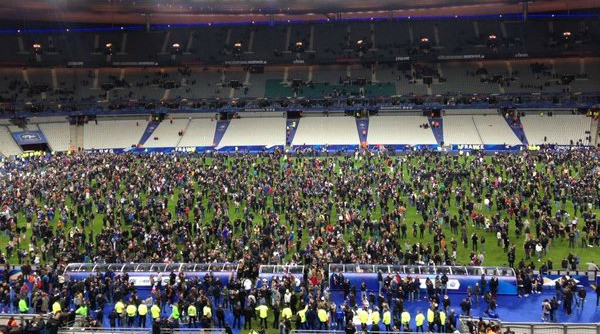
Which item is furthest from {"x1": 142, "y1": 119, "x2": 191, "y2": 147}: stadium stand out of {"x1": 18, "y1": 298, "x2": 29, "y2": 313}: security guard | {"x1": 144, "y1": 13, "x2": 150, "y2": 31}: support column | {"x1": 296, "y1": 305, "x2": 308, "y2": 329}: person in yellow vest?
{"x1": 296, "y1": 305, "x2": 308, "y2": 329}: person in yellow vest

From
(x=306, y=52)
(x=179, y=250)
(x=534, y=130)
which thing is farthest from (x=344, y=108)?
(x=179, y=250)

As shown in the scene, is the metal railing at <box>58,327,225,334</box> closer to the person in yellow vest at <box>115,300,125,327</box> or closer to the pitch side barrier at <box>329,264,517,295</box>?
the person in yellow vest at <box>115,300,125,327</box>

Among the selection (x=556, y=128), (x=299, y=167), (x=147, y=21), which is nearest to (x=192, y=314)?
(x=299, y=167)

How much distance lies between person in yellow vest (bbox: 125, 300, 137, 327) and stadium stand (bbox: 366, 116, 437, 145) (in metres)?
39.1

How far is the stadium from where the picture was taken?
904 inches

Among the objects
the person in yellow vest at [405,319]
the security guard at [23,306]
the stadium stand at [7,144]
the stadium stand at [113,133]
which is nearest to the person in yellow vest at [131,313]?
the security guard at [23,306]

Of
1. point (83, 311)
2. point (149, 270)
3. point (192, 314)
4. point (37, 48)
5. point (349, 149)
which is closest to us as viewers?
point (83, 311)

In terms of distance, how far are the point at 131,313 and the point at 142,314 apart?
38 centimetres

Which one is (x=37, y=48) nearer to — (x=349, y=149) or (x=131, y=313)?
(x=349, y=149)

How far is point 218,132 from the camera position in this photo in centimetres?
6216

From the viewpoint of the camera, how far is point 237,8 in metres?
63.5

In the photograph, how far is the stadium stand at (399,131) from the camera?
5791 centimetres

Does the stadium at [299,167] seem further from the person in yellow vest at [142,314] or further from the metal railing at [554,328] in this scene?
the person in yellow vest at [142,314]

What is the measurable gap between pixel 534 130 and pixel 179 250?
41.0 metres
